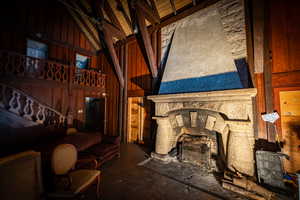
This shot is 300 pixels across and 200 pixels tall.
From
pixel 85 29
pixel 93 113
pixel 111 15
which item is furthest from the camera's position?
pixel 93 113

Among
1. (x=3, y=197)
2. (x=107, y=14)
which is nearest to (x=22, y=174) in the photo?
(x=3, y=197)

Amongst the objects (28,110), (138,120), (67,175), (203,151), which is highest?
(28,110)

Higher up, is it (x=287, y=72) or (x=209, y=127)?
(x=287, y=72)

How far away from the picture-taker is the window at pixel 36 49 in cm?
557

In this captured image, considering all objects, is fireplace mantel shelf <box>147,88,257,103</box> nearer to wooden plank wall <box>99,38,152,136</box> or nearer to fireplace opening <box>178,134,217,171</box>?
fireplace opening <box>178,134,217,171</box>

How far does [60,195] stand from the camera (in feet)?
5.43

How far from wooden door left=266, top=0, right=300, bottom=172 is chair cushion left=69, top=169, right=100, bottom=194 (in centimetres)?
387

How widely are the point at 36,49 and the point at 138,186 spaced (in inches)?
278

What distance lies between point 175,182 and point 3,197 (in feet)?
8.45

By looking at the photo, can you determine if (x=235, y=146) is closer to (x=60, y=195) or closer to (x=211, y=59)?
(x=211, y=59)

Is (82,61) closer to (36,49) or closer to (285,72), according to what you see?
(36,49)

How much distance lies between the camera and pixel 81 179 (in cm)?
199

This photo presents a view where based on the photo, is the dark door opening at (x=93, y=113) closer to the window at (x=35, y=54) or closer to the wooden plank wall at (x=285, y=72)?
the window at (x=35, y=54)

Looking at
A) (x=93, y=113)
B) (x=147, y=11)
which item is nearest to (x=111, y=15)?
(x=147, y=11)
